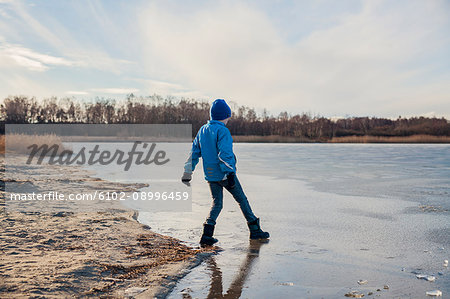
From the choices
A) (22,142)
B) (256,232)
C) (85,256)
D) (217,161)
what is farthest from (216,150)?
(22,142)

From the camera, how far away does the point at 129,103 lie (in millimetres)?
69625

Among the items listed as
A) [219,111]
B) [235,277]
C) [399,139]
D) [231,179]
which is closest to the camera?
[235,277]

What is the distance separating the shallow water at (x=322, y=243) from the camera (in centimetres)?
278

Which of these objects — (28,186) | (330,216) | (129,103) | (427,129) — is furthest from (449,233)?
(129,103)

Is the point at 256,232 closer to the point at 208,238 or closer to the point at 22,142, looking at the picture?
the point at 208,238

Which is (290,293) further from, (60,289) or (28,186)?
(28,186)

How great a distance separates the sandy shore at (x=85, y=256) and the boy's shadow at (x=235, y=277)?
0.80 ft

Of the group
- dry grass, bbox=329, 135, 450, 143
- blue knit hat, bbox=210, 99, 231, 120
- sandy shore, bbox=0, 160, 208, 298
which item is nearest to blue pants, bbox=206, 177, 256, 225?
sandy shore, bbox=0, 160, 208, 298

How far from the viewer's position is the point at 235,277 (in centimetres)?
296

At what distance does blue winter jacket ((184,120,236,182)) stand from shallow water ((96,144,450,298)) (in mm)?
749

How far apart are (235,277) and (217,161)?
1293 mm

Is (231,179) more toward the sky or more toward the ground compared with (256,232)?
more toward the sky

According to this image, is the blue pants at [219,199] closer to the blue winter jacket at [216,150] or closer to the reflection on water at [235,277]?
the blue winter jacket at [216,150]

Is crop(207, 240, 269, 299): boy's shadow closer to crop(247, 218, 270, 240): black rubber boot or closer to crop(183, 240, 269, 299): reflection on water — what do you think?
crop(183, 240, 269, 299): reflection on water
